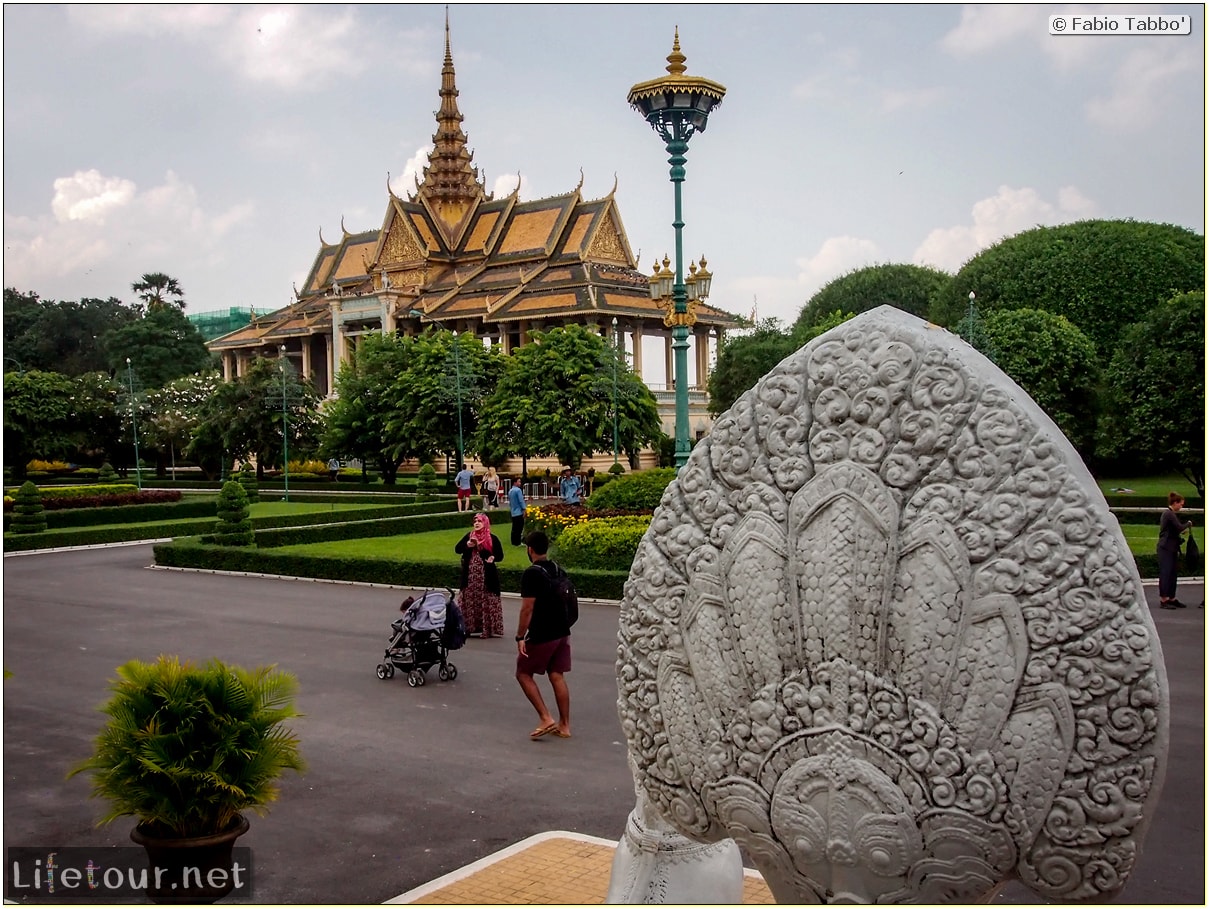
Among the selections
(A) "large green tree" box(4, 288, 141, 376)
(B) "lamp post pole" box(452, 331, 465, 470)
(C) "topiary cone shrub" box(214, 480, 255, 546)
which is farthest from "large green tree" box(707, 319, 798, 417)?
(A) "large green tree" box(4, 288, 141, 376)

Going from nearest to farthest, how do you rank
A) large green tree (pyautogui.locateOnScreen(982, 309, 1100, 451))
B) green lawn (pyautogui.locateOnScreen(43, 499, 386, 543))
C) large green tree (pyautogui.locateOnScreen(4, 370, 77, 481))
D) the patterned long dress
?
the patterned long dress < green lawn (pyautogui.locateOnScreen(43, 499, 386, 543)) < large green tree (pyautogui.locateOnScreen(982, 309, 1100, 451)) < large green tree (pyautogui.locateOnScreen(4, 370, 77, 481))

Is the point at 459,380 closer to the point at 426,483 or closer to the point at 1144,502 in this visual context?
the point at 426,483

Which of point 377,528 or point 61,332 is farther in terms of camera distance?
point 61,332

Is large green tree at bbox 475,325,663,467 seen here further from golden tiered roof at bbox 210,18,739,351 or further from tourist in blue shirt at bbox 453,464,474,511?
golden tiered roof at bbox 210,18,739,351

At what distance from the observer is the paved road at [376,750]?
19.3 feet

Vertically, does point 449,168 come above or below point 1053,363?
above

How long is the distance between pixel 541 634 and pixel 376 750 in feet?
4.68

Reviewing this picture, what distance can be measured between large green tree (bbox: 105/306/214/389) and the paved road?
5417 centimetres

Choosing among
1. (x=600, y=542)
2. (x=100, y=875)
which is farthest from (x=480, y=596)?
(x=100, y=875)

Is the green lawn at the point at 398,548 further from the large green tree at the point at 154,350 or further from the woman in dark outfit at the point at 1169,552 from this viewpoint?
the large green tree at the point at 154,350

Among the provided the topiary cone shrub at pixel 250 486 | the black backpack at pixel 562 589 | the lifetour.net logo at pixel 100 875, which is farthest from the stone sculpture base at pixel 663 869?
the topiary cone shrub at pixel 250 486

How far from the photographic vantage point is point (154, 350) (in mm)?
65062

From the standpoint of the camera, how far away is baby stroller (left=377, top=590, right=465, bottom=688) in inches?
390

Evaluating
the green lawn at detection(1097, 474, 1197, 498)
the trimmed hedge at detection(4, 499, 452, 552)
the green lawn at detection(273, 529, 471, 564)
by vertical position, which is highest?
the green lawn at detection(1097, 474, 1197, 498)
